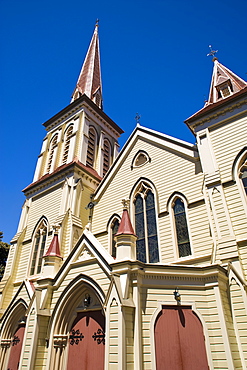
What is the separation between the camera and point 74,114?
81.3 ft

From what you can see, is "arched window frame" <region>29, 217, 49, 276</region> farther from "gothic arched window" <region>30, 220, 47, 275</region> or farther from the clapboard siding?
the clapboard siding

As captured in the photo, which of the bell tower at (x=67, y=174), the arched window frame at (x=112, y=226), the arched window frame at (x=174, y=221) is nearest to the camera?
the arched window frame at (x=174, y=221)

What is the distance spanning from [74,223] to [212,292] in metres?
9.81

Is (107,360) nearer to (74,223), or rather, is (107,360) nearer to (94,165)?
(74,223)

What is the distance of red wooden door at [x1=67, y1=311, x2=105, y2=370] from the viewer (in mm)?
8984

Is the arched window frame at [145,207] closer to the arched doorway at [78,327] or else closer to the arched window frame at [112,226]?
the arched window frame at [112,226]

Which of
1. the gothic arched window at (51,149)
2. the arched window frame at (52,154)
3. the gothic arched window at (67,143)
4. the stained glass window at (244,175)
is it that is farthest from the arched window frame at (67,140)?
the stained glass window at (244,175)

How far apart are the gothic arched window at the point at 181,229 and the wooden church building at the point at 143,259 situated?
0.06 meters

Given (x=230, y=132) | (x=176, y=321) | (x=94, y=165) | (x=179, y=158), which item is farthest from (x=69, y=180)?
(x=176, y=321)

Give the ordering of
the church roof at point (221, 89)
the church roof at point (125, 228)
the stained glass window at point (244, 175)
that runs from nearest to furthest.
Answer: the church roof at point (125, 228), the stained glass window at point (244, 175), the church roof at point (221, 89)

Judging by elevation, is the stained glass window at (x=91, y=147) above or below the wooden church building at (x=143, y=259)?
above

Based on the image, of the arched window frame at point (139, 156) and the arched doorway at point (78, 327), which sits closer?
the arched doorway at point (78, 327)

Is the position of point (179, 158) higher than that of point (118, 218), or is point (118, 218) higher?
point (179, 158)

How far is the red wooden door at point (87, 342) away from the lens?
8.98 meters
